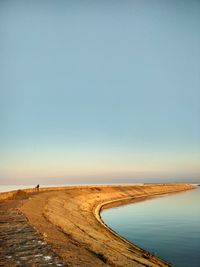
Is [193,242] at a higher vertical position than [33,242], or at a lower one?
lower

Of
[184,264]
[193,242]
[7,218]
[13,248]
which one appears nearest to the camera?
[13,248]

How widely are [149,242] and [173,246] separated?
2.69 m

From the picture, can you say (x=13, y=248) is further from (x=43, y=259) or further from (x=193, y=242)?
(x=193, y=242)

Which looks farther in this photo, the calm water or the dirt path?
the calm water

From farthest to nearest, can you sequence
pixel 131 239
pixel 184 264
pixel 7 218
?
pixel 131 239, pixel 7 218, pixel 184 264

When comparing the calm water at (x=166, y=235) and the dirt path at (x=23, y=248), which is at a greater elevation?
the dirt path at (x=23, y=248)

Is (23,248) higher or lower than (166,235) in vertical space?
higher

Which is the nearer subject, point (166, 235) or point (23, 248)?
point (23, 248)

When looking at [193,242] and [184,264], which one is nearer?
[184,264]

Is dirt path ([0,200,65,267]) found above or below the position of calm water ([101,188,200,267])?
above

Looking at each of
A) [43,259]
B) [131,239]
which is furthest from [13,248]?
[131,239]

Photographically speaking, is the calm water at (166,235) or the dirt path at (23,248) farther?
the calm water at (166,235)

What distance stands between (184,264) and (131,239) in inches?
402

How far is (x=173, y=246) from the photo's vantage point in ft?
80.0
